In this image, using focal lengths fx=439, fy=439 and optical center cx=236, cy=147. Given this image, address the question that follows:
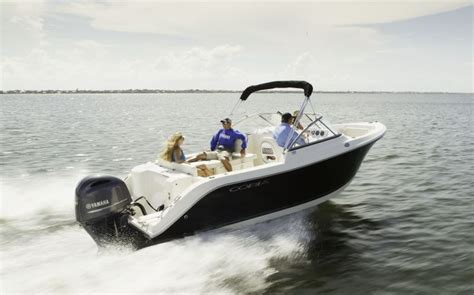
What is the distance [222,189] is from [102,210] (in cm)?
159

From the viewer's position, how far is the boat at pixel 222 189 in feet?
18.8

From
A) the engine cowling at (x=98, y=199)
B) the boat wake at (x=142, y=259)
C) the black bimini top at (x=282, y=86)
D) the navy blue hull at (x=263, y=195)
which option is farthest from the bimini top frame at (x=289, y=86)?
the engine cowling at (x=98, y=199)

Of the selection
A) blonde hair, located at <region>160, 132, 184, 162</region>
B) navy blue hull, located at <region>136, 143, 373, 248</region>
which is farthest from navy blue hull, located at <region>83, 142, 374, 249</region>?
blonde hair, located at <region>160, 132, 184, 162</region>

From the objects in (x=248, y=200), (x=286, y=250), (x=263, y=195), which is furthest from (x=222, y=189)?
(x=286, y=250)

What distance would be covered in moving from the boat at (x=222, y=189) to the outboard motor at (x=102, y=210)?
12mm

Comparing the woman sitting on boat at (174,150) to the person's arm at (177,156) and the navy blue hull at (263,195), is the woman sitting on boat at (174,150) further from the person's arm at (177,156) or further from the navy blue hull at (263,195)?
the navy blue hull at (263,195)

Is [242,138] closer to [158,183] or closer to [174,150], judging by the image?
[174,150]

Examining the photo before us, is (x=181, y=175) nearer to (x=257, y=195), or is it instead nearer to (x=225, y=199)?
(x=225, y=199)

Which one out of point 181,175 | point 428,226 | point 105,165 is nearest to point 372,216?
point 428,226

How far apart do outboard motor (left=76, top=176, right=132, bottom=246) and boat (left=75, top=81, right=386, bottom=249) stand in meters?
0.01

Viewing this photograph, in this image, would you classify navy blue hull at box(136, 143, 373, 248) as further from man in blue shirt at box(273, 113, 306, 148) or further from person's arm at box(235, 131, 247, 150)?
person's arm at box(235, 131, 247, 150)

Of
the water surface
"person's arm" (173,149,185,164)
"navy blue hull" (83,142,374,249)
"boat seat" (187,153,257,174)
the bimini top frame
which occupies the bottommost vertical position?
the water surface

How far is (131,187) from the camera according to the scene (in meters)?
6.81

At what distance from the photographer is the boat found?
572 centimetres
